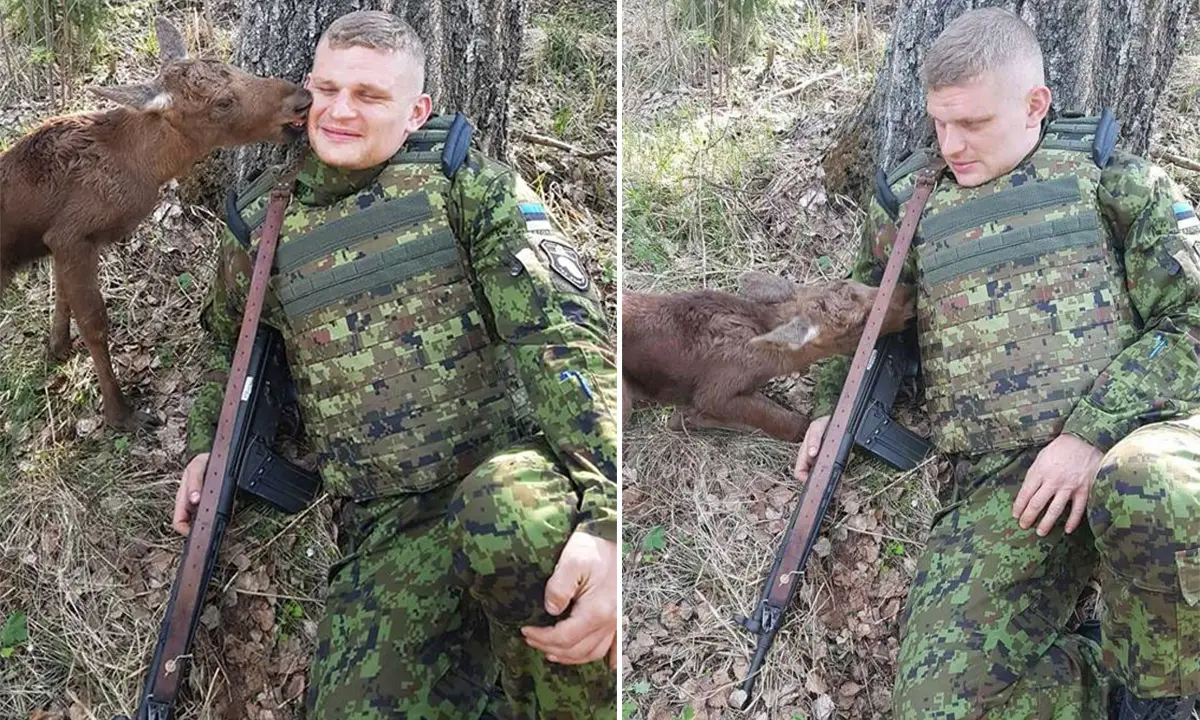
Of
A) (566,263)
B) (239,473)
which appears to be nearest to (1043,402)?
(566,263)

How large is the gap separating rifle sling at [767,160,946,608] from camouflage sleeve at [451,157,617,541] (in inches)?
50.5

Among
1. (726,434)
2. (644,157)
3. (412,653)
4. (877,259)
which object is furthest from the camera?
(644,157)

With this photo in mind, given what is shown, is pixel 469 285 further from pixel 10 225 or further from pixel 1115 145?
pixel 1115 145

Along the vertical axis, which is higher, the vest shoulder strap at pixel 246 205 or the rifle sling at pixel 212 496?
the vest shoulder strap at pixel 246 205

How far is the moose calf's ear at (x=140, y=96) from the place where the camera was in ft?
16.2

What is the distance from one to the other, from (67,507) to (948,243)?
3890mm

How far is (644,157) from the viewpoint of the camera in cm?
715

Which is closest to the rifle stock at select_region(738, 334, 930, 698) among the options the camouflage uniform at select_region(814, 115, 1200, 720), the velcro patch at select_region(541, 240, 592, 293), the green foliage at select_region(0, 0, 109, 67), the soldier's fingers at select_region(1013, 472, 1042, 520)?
the camouflage uniform at select_region(814, 115, 1200, 720)

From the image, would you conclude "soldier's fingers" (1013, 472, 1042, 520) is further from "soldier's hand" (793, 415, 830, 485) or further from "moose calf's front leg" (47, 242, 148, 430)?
"moose calf's front leg" (47, 242, 148, 430)

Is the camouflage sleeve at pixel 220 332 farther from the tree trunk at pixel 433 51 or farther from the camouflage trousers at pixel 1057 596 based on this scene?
the camouflage trousers at pixel 1057 596

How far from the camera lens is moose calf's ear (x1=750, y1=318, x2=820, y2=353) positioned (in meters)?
5.70

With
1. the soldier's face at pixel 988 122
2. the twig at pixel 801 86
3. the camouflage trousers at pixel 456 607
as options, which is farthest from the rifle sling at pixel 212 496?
the twig at pixel 801 86

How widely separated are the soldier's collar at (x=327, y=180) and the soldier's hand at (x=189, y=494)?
1.14 m

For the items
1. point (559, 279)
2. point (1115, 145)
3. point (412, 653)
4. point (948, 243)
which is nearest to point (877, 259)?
point (948, 243)
